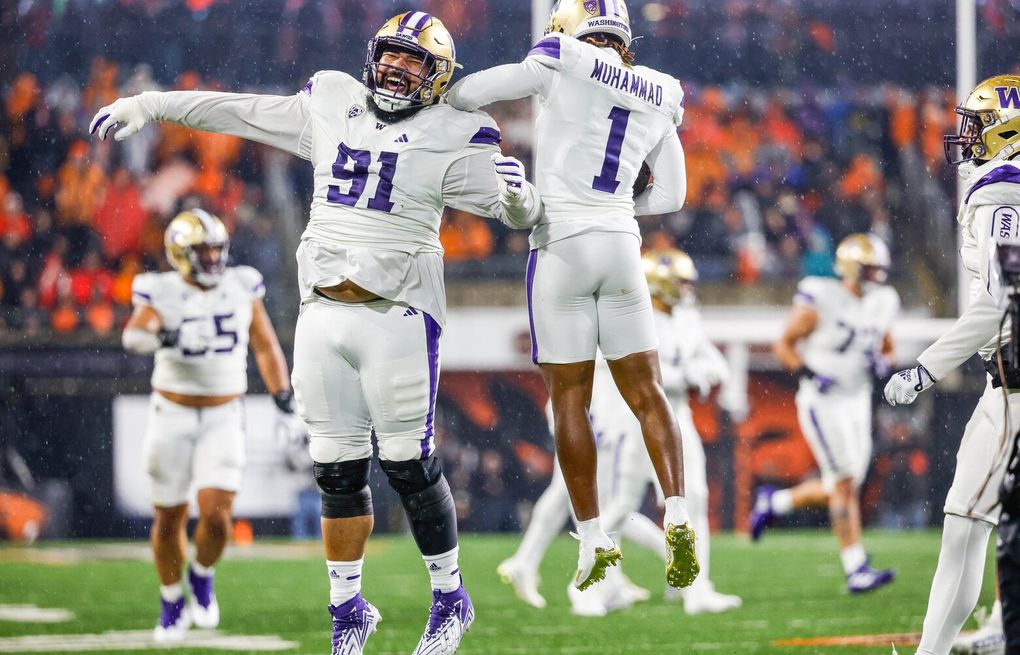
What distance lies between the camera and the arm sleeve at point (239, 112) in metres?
4.21

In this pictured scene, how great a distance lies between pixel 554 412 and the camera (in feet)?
13.8

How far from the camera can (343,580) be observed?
4164 millimetres

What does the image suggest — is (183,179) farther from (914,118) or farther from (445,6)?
(914,118)

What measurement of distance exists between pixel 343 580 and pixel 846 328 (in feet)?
16.0

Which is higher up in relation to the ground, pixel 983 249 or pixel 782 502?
pixel 983 249

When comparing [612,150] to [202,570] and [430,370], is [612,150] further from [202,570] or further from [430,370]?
[202,570]

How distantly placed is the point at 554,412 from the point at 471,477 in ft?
26.4

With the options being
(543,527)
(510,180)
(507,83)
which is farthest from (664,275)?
(510,180)

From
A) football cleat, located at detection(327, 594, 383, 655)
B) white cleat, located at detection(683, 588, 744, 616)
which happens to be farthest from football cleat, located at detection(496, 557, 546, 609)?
football cleat, located at detection(327, 594, 383, 655)

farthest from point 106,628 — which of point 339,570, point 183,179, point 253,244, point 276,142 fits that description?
point 183,179

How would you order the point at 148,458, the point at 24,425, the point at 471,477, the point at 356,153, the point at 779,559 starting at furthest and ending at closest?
the point at 471,477, the point at 24,425, the point at 779,559, the point at 148,458, the point at 356,153

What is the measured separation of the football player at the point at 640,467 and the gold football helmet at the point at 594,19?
2896 millimetres

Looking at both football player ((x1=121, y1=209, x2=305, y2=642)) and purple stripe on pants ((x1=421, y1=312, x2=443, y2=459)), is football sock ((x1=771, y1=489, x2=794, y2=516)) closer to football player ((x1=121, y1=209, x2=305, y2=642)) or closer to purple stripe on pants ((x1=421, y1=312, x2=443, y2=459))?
football player ((x1=121, y1=209, x2=305, y2=642))

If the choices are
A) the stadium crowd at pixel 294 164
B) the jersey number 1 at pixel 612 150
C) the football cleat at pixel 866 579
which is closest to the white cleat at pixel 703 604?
the football cleat at pixel 866 579
